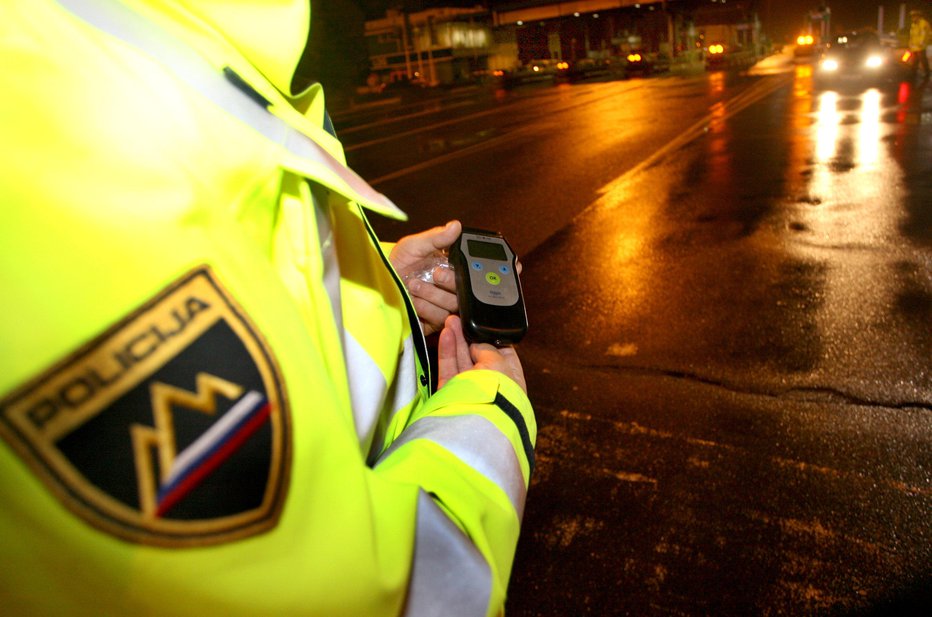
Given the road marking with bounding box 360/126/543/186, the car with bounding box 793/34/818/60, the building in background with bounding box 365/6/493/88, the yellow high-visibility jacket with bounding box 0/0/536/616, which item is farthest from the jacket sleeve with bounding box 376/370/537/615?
the car with bounding box 793/34/818/60

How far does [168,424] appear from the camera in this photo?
542 mm

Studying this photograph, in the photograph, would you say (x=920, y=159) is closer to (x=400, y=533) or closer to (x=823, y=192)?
(x=823, y=192)

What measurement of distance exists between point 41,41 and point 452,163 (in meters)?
9.94

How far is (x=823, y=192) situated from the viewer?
22.9 ft

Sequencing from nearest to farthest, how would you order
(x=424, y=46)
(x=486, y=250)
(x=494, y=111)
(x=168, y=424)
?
(x=168, y=424) → (x=486, y=250) → (x=494, y=111) → (x=424, y=46)

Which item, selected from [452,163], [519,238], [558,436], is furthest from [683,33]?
[558,436]

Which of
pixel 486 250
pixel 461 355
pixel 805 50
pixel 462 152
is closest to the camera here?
pixel 461 355

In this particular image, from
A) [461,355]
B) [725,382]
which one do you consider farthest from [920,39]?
[461,355]

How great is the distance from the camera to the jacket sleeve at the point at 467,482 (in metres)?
0.73

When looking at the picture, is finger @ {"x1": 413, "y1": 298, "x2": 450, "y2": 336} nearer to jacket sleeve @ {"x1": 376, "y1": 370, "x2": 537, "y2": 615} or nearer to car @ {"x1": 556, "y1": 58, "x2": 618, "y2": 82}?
Result: jacket sleeve @ {"x1": 376, "y1": 370, "x2": 537, "y2": 615}

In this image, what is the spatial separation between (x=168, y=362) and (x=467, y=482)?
16.4 inches

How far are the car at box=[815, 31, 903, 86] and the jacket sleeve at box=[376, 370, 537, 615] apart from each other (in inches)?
854

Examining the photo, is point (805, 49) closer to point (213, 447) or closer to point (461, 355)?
point (461, 355)

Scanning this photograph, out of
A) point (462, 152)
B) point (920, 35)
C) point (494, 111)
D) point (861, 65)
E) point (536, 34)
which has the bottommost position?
point (861, 65)
